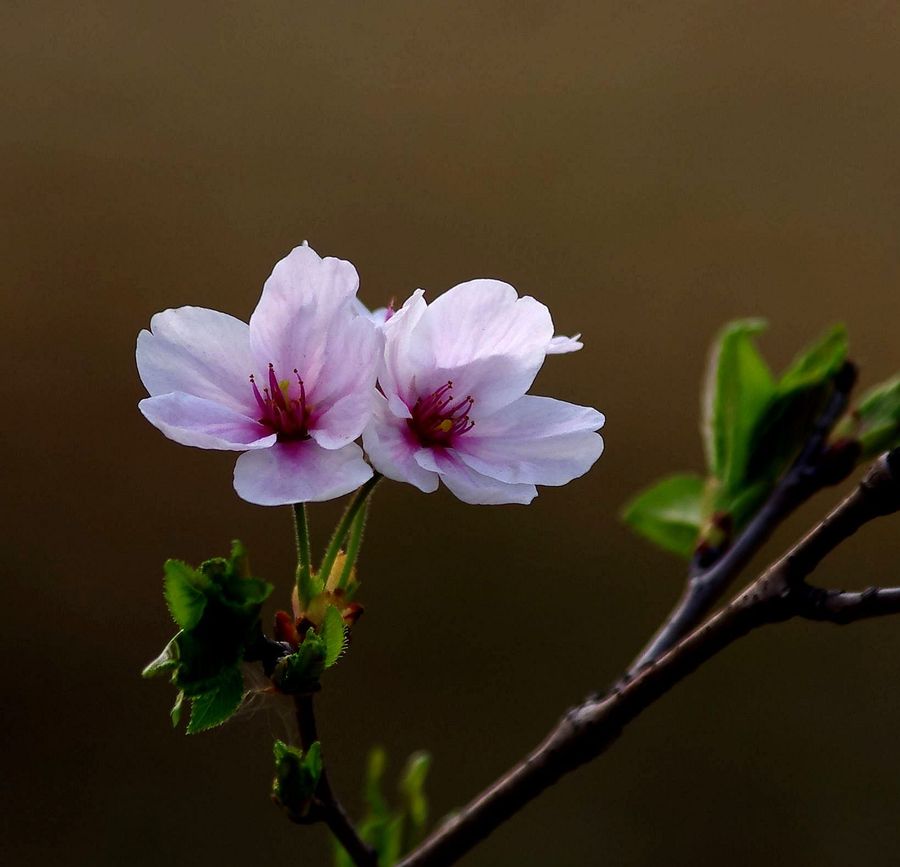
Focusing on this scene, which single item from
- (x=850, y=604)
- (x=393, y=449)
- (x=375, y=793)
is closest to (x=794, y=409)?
(x=850, y=604)

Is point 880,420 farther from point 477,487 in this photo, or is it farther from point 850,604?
point 477,487

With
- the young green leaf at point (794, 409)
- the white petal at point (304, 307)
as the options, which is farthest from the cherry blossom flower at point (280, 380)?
the young green leaf at point (794, 409)

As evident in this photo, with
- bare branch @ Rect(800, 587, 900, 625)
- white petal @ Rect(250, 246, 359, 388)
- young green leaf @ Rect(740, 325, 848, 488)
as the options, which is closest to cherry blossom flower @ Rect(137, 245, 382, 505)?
white petal @ Rect(250, 246, 359, 388)

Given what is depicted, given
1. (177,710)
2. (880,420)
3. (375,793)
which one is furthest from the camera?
(375,793)

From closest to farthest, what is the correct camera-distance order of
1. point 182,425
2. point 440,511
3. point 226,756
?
point 182,425 → point 226,756 → point 440,511

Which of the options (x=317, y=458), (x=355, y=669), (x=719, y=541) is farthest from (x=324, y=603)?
(x=355, y=669)

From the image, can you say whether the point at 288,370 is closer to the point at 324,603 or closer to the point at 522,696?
the point at 324,603

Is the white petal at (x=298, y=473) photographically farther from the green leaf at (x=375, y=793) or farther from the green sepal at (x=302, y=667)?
the green leaf at (x=375, y=793)
